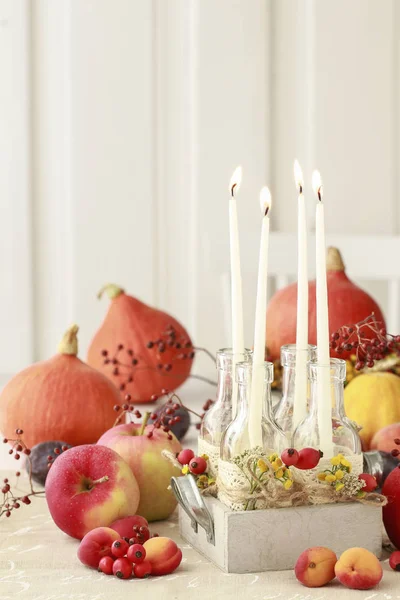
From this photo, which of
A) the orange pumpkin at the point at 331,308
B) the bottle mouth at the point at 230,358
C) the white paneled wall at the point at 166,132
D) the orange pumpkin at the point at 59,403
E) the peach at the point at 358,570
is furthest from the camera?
the white paneled wall at the point at 166,132

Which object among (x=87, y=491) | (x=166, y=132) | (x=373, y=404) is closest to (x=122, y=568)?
(x=87, y=491)

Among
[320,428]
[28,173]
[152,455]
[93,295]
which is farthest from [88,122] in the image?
[320,428]

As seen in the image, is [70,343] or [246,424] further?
[70,343]

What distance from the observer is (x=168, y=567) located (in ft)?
2.49

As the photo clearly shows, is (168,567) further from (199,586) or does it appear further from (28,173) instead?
(28,173)

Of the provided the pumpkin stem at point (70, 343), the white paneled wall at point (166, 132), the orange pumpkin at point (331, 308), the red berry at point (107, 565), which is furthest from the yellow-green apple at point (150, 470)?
the white paneled wall at point (166, 132)

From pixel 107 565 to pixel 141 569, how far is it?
0.03 m

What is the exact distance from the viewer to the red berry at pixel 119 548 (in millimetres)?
755

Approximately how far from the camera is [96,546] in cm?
77

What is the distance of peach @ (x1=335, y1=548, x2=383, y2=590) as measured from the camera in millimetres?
720

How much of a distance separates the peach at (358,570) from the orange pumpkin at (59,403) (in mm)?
478

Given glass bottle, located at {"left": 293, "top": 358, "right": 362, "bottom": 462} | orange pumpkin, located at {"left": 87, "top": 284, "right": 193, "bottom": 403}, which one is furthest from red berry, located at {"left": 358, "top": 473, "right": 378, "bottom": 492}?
orange pumpkin, located at {"left": 87, "top": 284, "right": 193, "bottom": 403}

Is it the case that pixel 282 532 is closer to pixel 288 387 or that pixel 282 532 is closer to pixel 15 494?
pixel 288 387

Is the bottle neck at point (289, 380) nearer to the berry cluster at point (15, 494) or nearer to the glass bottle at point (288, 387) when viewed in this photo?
the glass bottle at point (288, 387)
